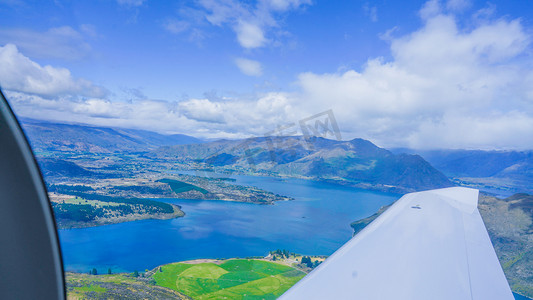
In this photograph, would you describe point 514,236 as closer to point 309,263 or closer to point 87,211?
point 309,263

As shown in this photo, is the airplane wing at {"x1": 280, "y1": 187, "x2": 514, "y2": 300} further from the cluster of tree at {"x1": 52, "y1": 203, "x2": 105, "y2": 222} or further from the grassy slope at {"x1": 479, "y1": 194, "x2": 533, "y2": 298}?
the cluster of tree at {"x1": 52, "y1": 203, "x2": 105, "y2": 222}

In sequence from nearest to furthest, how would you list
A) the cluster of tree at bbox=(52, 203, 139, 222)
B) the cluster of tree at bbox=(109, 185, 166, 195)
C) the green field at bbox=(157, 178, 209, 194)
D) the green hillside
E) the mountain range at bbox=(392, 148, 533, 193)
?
1. the cluster of tree at bbox=(52, 203, 139, 222)
2. the cluster of tree at bbox=(109, 185, 166, 195)
3. the green field at bbox=(157, 178, 209, 194)
4. the green hillside
5. the mountain range at bbox=(392, 148, 533, 193)

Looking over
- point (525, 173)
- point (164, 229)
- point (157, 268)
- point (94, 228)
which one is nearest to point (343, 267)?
point (157, 268)

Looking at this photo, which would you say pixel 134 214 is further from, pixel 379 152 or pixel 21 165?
pixel 379 152

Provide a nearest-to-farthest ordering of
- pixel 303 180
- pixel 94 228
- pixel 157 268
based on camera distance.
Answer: pixel 157 268
pixel 94 228
pixel 303 180

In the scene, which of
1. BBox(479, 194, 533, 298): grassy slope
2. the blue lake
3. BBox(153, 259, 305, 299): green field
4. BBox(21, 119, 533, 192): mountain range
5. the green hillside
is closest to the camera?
BBox(153, 259, 305, 299): green field

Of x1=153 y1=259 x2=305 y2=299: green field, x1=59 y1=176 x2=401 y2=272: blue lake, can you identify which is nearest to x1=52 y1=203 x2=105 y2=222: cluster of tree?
x1=59 y1=176 x2=401 y2=272: blue lake

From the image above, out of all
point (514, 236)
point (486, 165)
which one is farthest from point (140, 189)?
point (486, 165)
